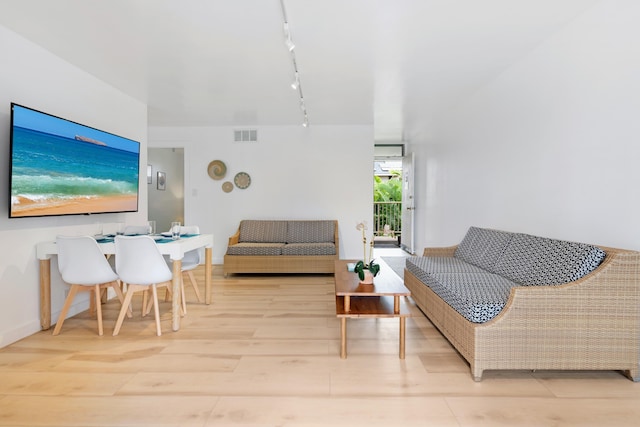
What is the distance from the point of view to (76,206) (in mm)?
3197

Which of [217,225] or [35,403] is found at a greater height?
A: [217,225]

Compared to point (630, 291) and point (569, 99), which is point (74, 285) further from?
point (569, 99)

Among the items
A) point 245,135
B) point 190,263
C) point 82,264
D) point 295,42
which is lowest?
point 190,263

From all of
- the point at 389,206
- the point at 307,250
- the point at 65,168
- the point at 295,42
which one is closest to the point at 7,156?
the point at 65,168

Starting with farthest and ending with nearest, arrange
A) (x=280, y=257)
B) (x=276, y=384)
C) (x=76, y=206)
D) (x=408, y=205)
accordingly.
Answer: (x=408, y=205) → (x=280, y=257) → (x=76, y=206) → (x=276, y=384)

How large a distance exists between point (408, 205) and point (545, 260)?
202 inches

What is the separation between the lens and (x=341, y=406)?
1878 millimetres

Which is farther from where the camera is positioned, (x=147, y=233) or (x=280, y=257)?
(x=280, y=257)

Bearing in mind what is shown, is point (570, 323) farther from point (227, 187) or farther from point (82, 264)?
point (227, 187)

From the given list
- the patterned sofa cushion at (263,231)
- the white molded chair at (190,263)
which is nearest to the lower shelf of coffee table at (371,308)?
the white molded chair at (190,263)

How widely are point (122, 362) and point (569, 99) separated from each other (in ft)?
12.6

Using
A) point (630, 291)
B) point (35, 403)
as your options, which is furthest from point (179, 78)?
point (630, 291)

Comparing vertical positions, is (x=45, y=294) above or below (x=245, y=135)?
below

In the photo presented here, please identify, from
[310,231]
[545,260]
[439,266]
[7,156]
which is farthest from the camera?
[310,231]
